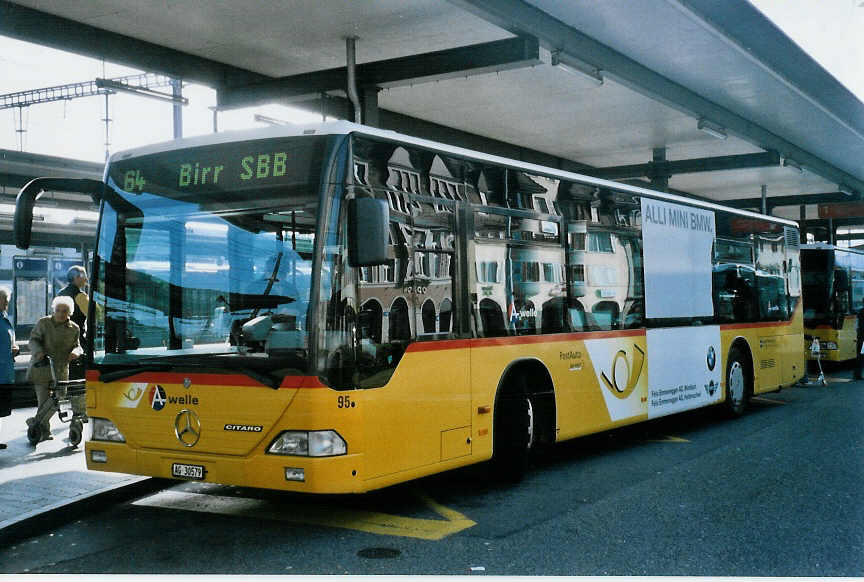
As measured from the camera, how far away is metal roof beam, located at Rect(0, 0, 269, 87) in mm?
11578

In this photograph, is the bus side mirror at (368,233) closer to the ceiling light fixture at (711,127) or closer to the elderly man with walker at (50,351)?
the elderly man with walker at (50,351)

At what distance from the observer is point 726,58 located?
46.0ft

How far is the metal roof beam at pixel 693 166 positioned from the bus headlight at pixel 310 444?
1737 cm

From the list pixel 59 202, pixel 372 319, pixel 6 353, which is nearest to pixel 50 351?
pixel 6 353

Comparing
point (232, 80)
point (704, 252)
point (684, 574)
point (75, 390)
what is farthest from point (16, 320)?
point (684, 574)

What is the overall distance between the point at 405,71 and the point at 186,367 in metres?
7.51

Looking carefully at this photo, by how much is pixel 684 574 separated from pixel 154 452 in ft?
12.6

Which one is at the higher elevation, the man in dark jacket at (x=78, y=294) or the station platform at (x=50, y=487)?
the man in dark jacket at (x=78, y=294)

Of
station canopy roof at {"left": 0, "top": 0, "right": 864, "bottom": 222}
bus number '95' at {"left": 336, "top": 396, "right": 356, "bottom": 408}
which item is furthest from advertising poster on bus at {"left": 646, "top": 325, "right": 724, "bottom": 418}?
bus number '95' at {"left": 336, "top": 396, "right": 356, "bottom": 408}

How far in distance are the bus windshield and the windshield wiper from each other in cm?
1

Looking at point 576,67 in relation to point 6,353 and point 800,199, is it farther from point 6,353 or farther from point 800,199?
point 800,199

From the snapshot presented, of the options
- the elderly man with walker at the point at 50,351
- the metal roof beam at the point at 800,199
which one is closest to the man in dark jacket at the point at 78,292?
the elderly man with walker at the point at 50,351

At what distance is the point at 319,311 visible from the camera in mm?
6375

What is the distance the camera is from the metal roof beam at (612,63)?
11.0 meters
